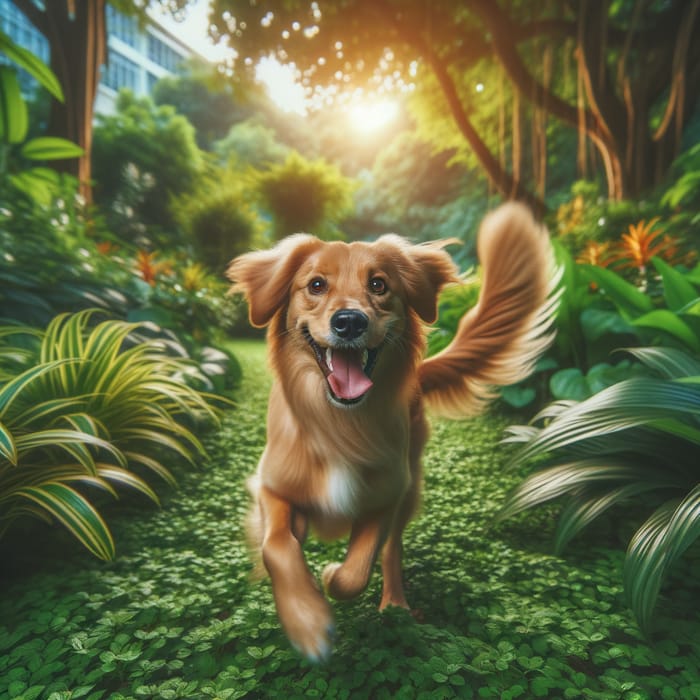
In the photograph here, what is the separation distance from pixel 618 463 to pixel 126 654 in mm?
1832

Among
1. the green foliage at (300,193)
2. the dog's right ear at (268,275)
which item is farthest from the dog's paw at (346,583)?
the green foliage at (300,193)

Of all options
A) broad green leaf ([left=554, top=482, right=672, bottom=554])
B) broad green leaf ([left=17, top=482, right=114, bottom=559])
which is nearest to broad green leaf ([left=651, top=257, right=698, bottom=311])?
broad green leaf ([left=554, top=482, right=672, bottom=554])

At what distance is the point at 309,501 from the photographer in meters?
1.51

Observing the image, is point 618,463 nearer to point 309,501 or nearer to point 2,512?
point 309,501

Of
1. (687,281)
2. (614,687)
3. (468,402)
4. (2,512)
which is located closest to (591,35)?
(687,281)

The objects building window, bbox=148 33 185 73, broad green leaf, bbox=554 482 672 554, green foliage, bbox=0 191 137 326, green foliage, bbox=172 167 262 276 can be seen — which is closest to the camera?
broad green leaf, bbox=554 482 672 554

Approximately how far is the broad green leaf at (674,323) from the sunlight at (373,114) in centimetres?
771

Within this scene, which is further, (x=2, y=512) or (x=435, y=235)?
(x=435, y=235)

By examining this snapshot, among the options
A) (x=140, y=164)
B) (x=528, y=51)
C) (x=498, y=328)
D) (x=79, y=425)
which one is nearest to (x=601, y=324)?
(x=498, y=328)

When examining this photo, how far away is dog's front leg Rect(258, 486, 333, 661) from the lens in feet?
3.91

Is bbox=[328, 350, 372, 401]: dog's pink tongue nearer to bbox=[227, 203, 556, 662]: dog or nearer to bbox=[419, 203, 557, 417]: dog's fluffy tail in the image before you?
bbox=[227, 203, 556, 662]: dog

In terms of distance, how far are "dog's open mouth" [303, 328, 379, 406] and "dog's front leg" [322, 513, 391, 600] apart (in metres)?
0.42

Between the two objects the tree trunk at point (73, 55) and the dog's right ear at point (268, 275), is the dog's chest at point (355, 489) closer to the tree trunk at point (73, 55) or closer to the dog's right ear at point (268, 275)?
the dog's right ear at point (268, 275)

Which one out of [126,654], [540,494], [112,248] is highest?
[112,248]
